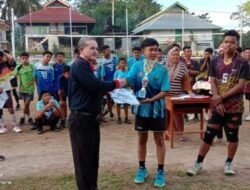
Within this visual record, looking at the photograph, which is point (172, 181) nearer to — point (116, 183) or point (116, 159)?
point (116, 183)

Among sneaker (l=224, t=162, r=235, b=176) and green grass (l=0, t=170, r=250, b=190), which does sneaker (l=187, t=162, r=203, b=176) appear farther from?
sneaker (l=224, t=162, r=235, b=176)

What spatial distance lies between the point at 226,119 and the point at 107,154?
2.14 meters

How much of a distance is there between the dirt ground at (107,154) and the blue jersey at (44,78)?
1111 millimetres

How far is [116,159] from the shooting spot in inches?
243

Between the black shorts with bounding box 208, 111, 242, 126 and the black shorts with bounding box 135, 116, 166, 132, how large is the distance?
2.63 feet

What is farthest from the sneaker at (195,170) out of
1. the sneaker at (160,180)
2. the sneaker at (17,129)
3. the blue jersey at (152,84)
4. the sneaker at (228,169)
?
the sneaker at (17,129)

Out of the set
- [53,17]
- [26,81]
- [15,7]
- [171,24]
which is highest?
[15,7]

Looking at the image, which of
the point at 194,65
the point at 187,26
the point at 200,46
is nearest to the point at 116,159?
the point at 194,65

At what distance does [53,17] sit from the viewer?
41.8 m

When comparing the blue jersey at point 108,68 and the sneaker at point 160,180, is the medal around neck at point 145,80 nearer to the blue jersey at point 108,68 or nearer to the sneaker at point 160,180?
the sneaker at point 160,180

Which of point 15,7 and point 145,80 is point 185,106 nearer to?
point 145,80

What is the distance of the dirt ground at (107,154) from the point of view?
5.70 meters

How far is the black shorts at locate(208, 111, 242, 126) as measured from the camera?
17.1 ft

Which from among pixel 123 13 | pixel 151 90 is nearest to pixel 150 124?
pixel 151 90
